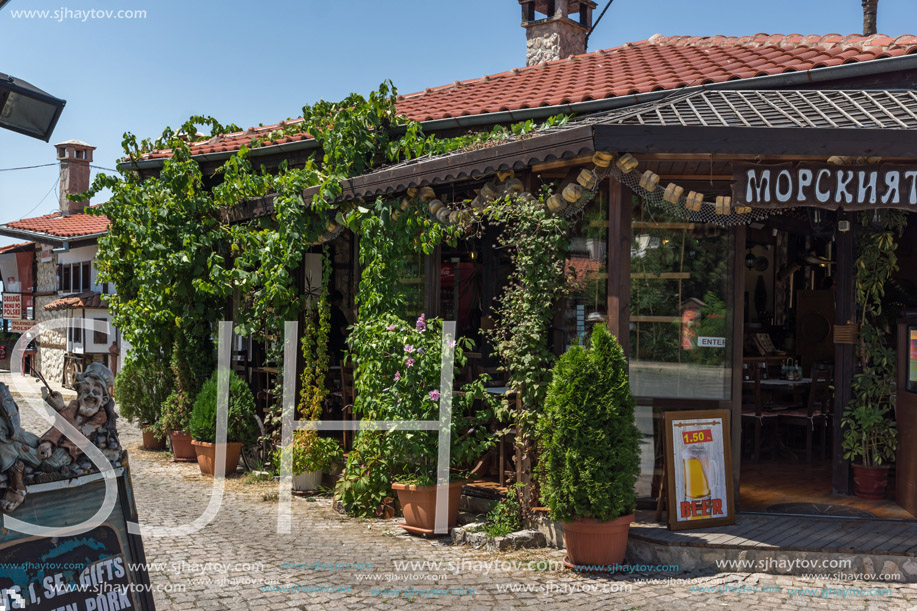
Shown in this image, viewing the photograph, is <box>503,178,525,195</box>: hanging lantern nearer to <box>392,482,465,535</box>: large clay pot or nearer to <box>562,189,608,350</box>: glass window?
<box>562,189,608,350</box>: glass window

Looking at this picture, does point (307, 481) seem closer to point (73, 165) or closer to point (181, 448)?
point (181, 448)

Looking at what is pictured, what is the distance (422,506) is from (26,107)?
391cm

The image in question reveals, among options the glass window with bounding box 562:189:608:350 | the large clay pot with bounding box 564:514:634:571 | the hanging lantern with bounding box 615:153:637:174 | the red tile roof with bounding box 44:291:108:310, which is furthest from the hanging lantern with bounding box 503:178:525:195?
the red tile roof with bounding box 44:291:108:310

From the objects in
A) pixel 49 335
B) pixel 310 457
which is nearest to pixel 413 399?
pixel 310 457

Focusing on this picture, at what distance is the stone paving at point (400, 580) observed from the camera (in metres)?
4.74

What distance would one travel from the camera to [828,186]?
17.4ft

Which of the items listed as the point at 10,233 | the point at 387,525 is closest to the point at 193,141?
the point at 387,525

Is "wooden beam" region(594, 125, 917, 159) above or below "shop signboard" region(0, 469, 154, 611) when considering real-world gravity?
above

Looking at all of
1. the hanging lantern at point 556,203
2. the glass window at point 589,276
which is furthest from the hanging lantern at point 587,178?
the glass window at point 589,276

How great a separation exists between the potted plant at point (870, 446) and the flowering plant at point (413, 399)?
2.96m

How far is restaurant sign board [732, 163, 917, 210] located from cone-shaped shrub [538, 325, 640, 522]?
138 cm

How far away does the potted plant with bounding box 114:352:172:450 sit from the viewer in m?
10.2

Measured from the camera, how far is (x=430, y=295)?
8.07 m

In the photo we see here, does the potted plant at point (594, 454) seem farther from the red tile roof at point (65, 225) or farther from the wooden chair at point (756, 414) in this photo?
the red tile roof at point (65, 225)
